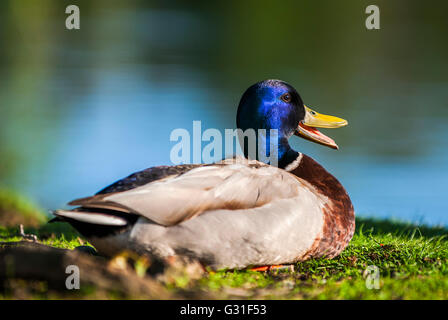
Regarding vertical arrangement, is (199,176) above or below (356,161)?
above

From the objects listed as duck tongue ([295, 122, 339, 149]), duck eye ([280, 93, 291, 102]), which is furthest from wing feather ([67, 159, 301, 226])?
duck tongue ([295, 122, 339, 149])

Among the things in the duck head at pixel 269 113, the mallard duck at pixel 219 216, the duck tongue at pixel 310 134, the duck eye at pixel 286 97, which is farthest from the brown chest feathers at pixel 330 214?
the duck eye at pixel 286 97

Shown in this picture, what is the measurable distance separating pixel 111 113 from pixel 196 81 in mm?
4313

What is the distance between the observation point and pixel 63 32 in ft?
90.4

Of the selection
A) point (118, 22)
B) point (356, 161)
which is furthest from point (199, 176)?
point (118, 22)

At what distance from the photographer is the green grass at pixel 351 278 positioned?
129 inches

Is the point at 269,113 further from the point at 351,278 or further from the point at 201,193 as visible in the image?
the point at 351,278

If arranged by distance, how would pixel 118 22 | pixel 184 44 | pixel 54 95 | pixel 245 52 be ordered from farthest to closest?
pixel 118 22 < pixel 184 44 < pixel 245 52 < pixel 54 95

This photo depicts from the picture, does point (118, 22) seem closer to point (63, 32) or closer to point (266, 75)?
point (63, 32)

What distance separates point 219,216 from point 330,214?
93cm

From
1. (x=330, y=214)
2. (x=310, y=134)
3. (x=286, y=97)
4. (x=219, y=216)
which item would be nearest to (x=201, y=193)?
(x=219, y=216)

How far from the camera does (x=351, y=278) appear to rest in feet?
12.1

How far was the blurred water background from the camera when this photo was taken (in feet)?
37.7

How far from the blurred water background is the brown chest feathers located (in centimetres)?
244
